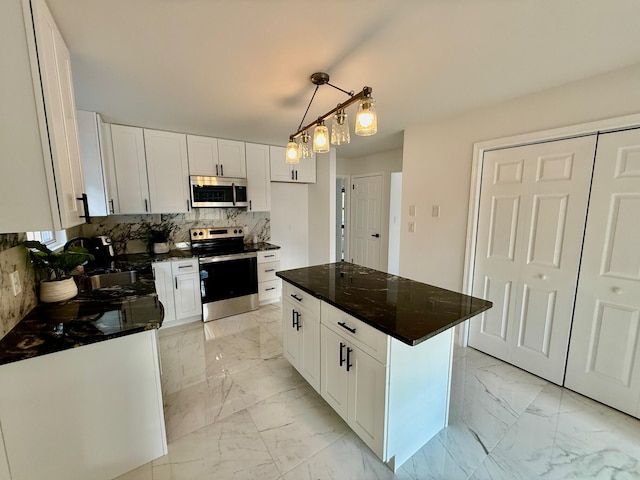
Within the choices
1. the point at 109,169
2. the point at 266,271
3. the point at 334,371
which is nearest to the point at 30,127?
the point at 334,371

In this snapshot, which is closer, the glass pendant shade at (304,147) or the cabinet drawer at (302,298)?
the cabinet drawer at (302,298)

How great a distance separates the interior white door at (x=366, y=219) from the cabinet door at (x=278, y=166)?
4.99 feet

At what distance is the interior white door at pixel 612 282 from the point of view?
1.75m

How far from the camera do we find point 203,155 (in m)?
3.37

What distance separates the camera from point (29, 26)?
1026mm

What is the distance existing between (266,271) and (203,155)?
1741 mm

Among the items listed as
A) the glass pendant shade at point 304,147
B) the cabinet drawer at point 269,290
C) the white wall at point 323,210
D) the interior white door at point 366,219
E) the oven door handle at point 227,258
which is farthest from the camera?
the interior white door at point 366,219

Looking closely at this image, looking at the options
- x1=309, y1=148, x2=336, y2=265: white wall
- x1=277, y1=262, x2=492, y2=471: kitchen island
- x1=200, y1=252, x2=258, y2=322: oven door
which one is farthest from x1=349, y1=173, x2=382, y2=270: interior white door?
x1=277, y1=262, x2=492, y2=471: kitchen island

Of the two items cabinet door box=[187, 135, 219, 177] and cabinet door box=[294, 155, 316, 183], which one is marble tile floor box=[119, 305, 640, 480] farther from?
cabinet door box=[294, 155, 316, 183]

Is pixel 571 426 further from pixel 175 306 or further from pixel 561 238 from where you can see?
pixel 175 306

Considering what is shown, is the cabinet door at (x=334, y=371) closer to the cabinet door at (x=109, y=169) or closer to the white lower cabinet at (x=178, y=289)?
the white lower cabinet at (x=178, y=289)

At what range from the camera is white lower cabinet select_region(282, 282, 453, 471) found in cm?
136

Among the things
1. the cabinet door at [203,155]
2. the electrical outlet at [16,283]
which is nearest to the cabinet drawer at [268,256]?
the cabinet door at [203,155]

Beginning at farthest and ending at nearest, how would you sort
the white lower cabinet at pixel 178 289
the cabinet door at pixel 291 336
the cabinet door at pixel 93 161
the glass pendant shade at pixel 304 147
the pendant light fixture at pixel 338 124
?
the white lower cabinet at pixel 178 289, the cabinet door at pixel 93 161, the cabinet door at pixel 291 336, the glass pendant shade at pixel 304 147, the pendant light fixture at pixel 338 124
